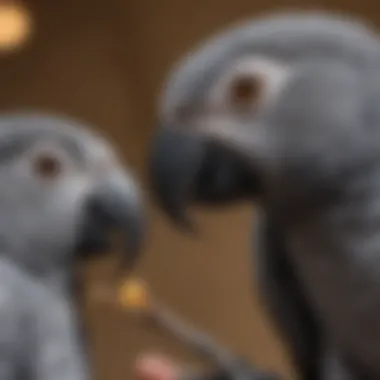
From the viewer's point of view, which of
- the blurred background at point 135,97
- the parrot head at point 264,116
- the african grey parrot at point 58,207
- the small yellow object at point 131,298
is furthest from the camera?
the blurred background at point 135,97

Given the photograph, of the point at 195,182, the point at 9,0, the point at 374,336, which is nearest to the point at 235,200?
the point at 195,182

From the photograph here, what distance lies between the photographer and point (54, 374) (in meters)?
0.83

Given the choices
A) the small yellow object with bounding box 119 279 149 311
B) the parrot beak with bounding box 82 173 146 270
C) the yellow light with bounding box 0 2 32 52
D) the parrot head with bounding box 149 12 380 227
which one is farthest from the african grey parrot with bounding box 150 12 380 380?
the yellow light with bounding box 0 2 32 52

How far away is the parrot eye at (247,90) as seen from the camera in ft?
2.33

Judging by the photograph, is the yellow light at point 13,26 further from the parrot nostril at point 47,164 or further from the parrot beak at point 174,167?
the parrot beak at point 174,167

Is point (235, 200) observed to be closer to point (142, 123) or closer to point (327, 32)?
point (327, 32)

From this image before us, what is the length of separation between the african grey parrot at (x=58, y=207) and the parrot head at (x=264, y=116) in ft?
0.58

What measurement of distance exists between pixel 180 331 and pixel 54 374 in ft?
0.71

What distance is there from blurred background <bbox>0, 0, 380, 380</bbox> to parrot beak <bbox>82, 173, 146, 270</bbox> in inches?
28.9

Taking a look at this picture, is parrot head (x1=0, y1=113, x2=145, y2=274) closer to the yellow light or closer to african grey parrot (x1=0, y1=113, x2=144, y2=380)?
african grey parrot (x1=0, y1=113, x2=144, y2=380)

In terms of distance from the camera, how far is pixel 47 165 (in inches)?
35.6

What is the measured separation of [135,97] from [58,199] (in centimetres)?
96

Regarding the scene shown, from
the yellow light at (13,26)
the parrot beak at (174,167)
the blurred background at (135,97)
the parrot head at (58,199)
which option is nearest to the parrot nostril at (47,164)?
the parrot head at (58,199)

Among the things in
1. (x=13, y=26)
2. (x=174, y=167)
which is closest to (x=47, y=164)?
(x=174, y=167)
